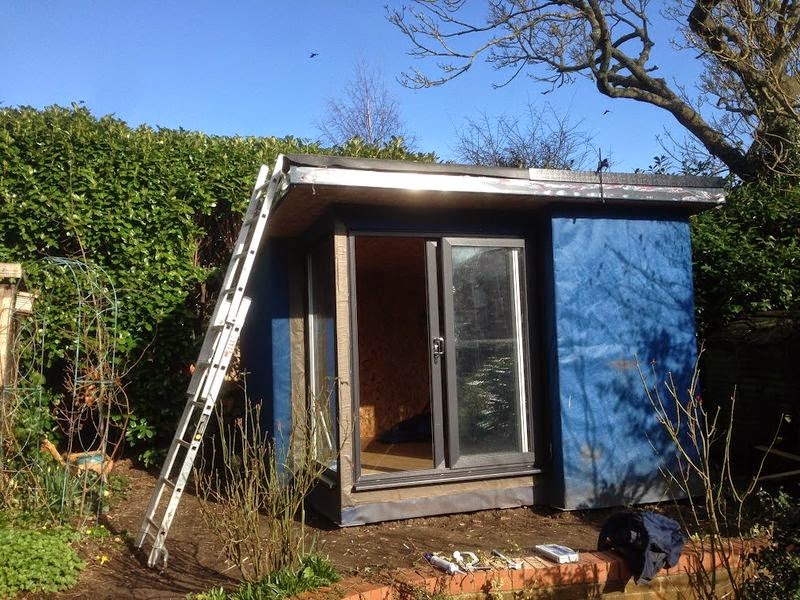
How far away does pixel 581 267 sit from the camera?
19.8 ft

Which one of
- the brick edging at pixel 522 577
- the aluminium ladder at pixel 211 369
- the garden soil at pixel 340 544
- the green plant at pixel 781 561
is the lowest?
the garden soil at pixel 340 544

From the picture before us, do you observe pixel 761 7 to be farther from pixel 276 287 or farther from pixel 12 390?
pixel 12 390

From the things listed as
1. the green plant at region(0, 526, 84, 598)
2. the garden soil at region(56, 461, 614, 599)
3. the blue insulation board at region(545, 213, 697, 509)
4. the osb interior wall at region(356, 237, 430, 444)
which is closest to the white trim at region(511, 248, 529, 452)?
the blue insulation board at region(545, 213, 697, 509)

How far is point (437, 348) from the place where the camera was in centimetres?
580

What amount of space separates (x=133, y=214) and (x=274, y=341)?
2108mm

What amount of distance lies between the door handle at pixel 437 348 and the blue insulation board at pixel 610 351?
0.94 metres

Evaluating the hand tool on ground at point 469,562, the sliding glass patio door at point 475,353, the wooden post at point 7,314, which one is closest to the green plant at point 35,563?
the wooden post at point 7,314

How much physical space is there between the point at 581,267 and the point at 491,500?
2.08m

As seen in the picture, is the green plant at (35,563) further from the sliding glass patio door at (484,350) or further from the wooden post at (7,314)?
the sliding glass patio door at (484,350)

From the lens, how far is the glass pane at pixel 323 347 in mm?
5812

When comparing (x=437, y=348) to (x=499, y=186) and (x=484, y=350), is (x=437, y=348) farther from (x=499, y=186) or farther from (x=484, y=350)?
(x=499, y=186)

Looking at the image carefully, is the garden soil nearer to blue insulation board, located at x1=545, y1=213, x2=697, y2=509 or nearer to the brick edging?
the brick edging

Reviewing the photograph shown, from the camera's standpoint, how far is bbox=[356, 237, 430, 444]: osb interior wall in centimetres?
959

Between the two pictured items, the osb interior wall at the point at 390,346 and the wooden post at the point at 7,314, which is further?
the osb interior wall at the point at 390,346
